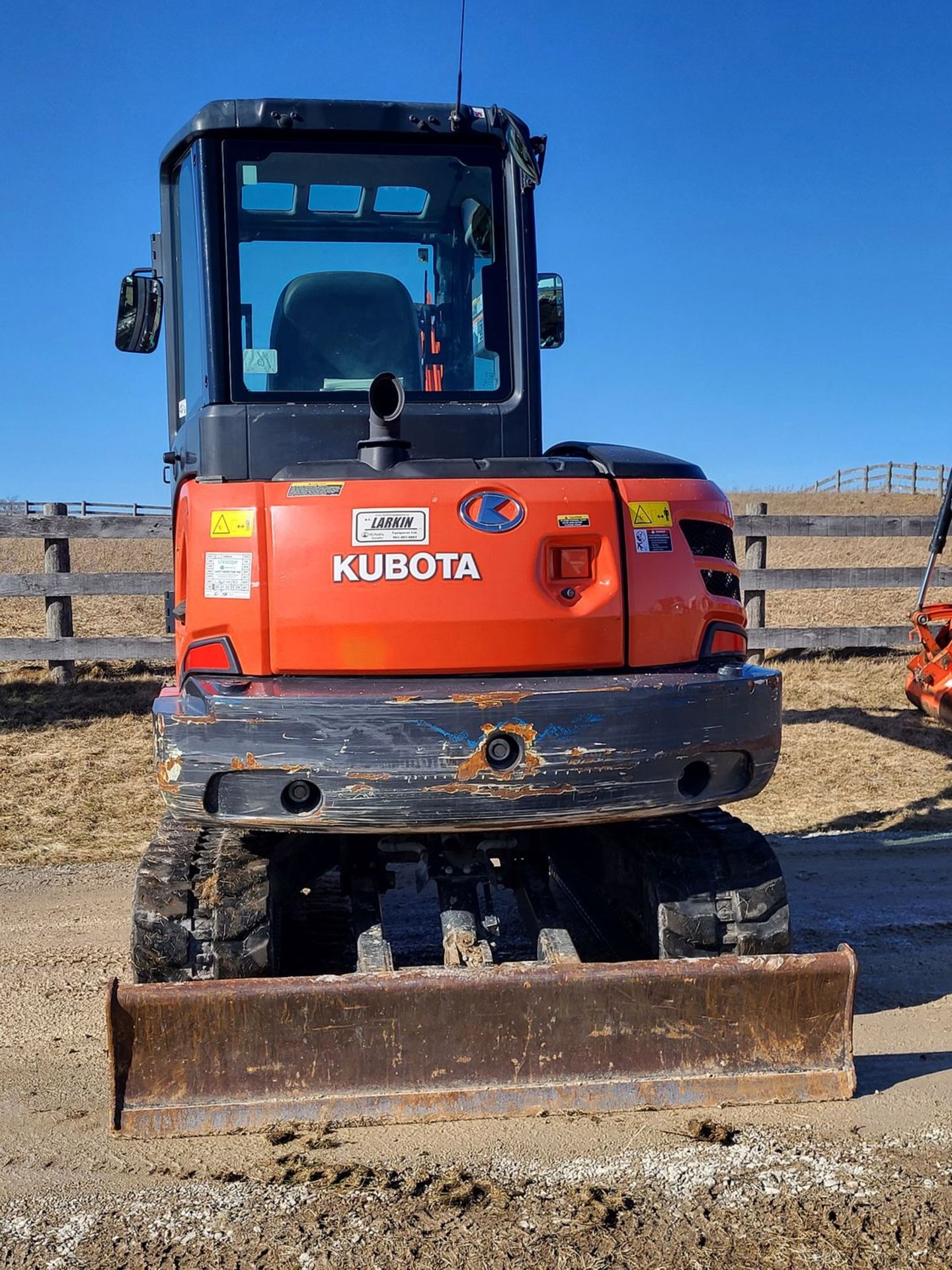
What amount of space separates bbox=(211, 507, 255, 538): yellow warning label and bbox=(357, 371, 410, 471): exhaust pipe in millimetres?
431

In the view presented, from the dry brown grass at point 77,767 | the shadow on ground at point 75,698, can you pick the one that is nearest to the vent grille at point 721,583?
the dry brown grass at point 77,767

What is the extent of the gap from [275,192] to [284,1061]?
112 inches

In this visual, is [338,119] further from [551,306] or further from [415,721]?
Result: [415,721]

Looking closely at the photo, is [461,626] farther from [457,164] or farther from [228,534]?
[457,164]

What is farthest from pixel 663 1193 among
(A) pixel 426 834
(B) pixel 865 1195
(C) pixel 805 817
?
(C) pixel 805 817

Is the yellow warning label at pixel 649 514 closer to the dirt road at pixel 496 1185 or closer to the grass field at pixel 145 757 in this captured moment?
the dirt road at pixel 496 1185

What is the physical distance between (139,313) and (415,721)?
217 centimetres

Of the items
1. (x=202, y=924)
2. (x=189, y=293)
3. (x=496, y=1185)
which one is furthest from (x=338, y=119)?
(x=496, y=1185)

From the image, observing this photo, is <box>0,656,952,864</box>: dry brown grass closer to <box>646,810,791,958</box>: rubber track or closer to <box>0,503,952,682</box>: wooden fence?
<box>0,503,952,682</box>: wooden fence

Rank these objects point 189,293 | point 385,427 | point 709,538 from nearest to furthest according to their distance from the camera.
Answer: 1. point 385,427
2. point 709,538
3. point 189,293

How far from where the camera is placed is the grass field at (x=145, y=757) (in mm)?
7766

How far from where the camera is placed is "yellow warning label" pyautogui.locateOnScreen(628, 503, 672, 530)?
→ 11.8 feet

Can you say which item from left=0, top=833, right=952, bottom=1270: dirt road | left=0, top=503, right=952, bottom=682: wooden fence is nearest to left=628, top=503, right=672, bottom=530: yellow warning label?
left=0, top=833, right=952, bottom=1270: dirt road

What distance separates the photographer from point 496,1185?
3.09 meters
